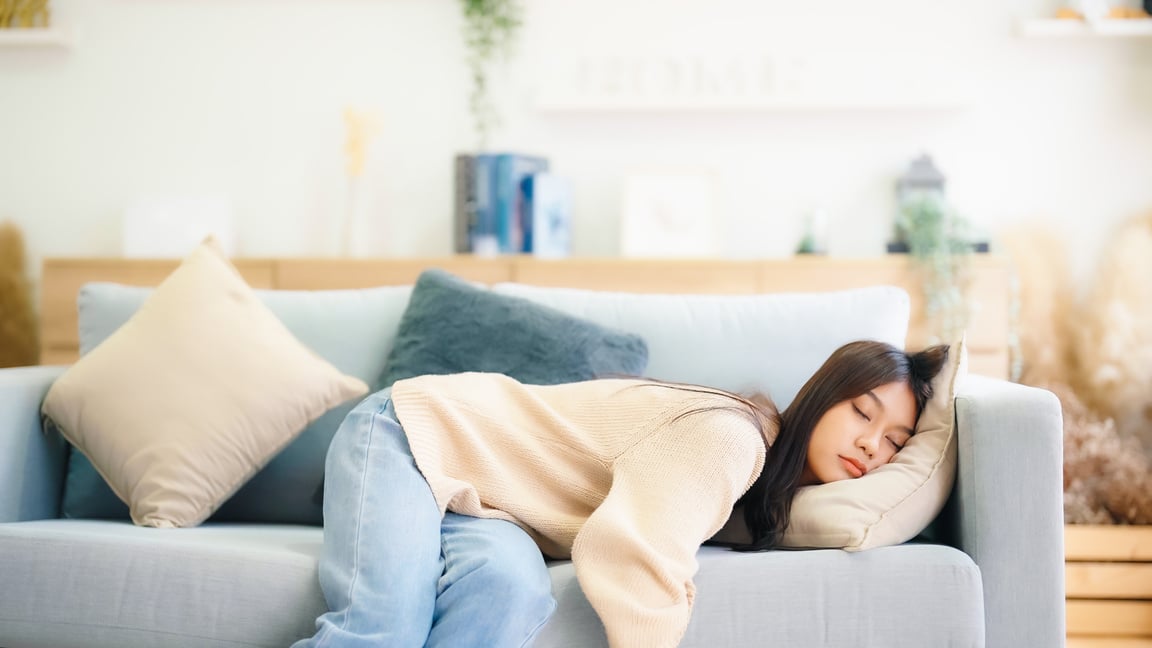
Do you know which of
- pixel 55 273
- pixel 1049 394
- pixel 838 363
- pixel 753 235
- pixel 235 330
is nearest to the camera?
pixel 1049 394

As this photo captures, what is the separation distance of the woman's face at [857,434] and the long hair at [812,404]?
14 mm

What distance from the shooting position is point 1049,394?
170 centimetres

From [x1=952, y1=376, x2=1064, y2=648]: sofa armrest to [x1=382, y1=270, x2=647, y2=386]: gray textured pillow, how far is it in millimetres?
696

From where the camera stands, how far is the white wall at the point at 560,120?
11.5ft

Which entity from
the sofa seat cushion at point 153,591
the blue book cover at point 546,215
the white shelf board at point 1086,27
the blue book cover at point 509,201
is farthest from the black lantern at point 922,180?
the sofa seat cushion at point 153,591

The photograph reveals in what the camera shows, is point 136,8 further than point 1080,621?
Yes

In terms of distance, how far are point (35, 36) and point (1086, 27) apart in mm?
3463

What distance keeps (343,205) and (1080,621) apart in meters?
2.61

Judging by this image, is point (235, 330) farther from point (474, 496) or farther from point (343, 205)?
point (343, 205)

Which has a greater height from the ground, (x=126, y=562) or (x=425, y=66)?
(x=425, y=66)

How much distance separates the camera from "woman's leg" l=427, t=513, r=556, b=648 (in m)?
1.47

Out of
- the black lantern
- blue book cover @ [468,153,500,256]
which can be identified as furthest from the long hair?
blue book cover @ [468,153,500,256]

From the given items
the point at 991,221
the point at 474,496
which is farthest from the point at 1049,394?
the point at 991,221

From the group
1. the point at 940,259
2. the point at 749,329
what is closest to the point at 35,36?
the point at 749,329
